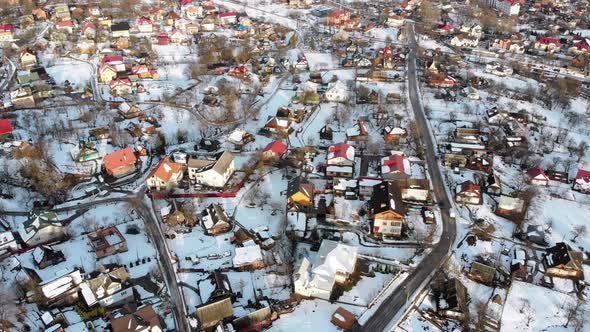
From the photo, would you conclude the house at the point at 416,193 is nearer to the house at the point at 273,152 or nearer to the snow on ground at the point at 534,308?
the snow on ground at the point at 534,308

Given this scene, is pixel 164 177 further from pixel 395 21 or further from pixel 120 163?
pixel 395 21

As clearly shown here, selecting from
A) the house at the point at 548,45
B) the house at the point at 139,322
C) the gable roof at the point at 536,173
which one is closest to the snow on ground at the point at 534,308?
the gable roof at the point at 536,173

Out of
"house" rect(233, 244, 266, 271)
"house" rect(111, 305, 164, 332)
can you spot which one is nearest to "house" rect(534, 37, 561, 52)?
"house" rect(233, 244, 266, 271)

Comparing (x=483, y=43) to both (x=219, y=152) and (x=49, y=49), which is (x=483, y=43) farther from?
(x=49, y=49)

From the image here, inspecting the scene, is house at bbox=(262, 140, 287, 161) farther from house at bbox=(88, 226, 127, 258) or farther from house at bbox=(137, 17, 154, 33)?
house at bbox=(137, 17, 154, 33)

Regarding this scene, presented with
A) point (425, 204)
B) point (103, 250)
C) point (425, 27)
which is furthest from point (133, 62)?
point (425, 27)

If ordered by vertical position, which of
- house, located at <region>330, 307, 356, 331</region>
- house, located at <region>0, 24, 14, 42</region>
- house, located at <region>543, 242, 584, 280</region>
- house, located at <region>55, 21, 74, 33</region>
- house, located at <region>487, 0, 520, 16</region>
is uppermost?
house, located at <region>487, 0, 520, 16</region>
